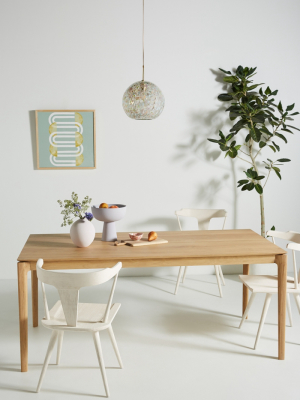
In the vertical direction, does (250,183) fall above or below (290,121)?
below

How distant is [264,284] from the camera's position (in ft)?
10.1

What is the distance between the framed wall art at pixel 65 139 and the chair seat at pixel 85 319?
207 cm

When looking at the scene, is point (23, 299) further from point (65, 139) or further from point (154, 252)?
point (65, 139)

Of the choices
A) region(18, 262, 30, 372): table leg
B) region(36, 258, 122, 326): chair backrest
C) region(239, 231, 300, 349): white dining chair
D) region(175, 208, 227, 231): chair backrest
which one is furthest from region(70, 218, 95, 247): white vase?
region(175, 208, 227, 231): chair backrest

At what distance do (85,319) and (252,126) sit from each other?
106 inches

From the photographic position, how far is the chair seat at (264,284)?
2980mm

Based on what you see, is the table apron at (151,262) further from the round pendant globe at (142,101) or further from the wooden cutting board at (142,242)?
the round pendant globe at (142,101)

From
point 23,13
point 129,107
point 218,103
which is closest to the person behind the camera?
point 129,107

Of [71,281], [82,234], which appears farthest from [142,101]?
[71,281]

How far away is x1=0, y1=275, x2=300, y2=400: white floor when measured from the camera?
98.7 inches

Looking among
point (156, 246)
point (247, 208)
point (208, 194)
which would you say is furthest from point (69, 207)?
point (247, 208)

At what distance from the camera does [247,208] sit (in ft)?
15.6

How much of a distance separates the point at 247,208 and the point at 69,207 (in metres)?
2.38

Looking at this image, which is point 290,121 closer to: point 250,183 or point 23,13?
point 250,183
